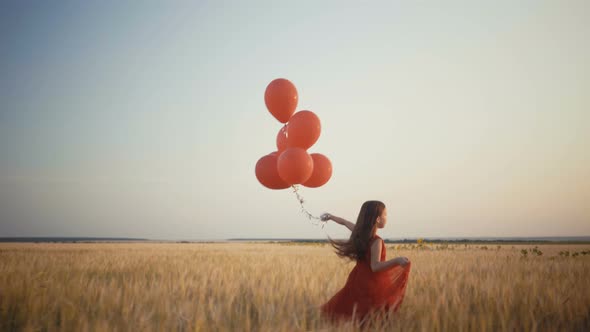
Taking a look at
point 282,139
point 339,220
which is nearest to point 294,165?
point 282,139

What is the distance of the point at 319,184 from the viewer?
19.0 ft

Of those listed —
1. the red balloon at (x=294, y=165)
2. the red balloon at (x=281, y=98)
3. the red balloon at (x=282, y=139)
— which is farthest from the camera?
the red balloon at (x=282, y=139)

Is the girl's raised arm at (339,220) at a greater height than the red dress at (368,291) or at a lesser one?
greater

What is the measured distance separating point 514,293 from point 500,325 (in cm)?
154

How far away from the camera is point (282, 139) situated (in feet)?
19.3

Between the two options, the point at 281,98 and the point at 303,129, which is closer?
the point at 303,129

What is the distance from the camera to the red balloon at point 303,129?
5328 mm

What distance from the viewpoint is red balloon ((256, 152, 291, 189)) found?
18.6 ft

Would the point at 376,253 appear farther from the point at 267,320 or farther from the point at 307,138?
the point at 307,138

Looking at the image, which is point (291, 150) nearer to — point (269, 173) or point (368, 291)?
point (269, 173)

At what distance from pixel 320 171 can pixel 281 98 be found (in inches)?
47.1

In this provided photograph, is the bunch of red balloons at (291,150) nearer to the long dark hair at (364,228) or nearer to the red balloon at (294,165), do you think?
the red balloon at (294,165)

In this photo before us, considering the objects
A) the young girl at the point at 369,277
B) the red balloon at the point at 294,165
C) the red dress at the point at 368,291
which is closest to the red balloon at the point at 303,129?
the red balloon at the point at 294,165

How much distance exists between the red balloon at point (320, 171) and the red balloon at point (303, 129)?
1.15 feet
